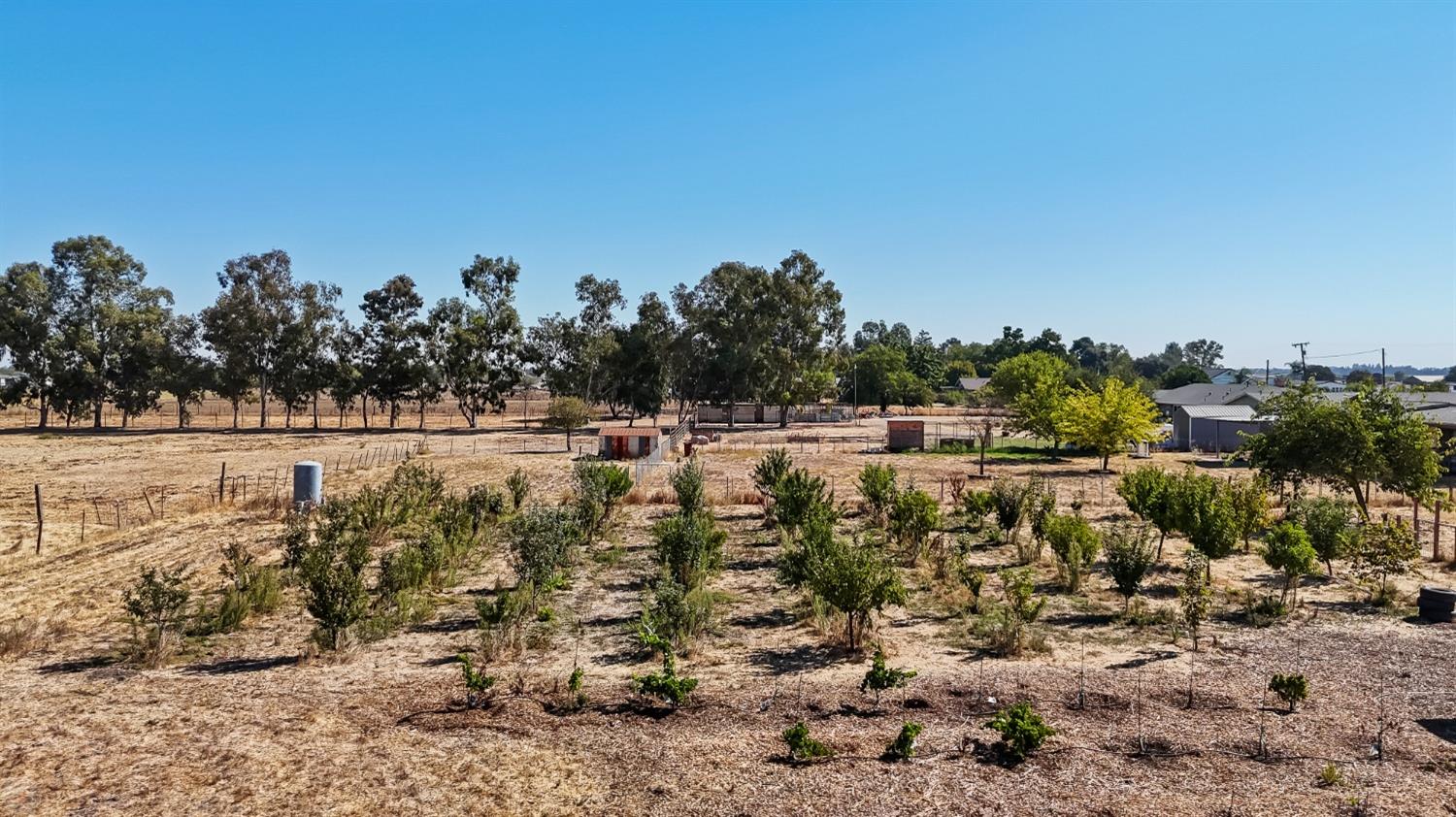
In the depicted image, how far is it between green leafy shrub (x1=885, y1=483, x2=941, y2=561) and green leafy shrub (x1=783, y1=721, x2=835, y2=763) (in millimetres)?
11880

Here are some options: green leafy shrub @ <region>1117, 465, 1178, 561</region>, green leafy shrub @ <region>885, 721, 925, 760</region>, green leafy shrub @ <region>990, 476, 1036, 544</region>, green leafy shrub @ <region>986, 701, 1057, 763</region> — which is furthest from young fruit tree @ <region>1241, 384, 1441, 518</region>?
green leafy shrub @ <region>885, 721, 925, 760</region>

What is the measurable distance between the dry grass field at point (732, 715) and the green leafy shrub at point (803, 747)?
188 mm

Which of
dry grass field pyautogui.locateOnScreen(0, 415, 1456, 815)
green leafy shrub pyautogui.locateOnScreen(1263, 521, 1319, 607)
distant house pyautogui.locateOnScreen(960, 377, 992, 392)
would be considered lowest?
dry grass field pyautogui.locateOnScreen(0, 415, 1456, 815)

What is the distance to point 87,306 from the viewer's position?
75.0 metres

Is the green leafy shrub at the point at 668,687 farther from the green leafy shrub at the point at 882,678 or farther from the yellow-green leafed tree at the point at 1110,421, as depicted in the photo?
the yellow-green leafed tree at the point at 1110,421

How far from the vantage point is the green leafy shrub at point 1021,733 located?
9695 mm

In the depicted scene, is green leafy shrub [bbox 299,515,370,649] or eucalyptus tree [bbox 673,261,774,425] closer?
green leafy shrub [bbox 299,515,370,649]

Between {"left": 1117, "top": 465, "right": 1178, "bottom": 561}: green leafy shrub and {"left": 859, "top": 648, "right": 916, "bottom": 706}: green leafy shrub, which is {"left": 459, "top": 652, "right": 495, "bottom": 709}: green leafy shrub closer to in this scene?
{"left": 859, "top": 648, "right": 916, "bottom": 706}: green leafy shrub

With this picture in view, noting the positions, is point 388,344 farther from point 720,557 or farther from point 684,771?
point 684,771

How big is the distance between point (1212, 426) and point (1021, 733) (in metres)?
51.0

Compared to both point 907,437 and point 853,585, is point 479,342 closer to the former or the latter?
point 907,437

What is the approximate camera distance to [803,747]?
971cm

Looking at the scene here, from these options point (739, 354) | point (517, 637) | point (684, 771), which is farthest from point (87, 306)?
point (684, 771)

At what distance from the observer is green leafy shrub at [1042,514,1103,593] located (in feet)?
60.2
